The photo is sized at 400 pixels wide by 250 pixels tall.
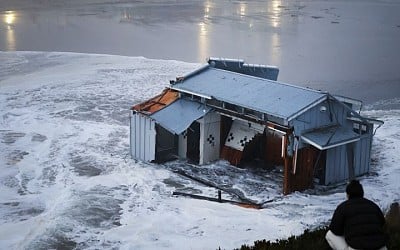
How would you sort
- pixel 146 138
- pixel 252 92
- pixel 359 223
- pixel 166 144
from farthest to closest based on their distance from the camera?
1. pixel 166 144
2. pixel 146 138
3. pixel 252 92
4. pixel 359 223

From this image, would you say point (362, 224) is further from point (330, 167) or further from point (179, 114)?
point (179, 114)

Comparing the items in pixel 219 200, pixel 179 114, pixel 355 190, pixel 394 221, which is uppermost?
pixel 355 190

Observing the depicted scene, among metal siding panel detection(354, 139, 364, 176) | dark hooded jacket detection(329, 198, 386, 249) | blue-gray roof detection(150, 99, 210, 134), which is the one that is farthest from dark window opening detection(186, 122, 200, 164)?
dark hooded jacket detection(329, 198, 386, 249)

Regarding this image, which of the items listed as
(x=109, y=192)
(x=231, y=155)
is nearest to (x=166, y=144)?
(x=231, y=155)

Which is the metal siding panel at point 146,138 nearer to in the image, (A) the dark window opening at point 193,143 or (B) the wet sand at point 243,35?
(A) the dark window opening at point 193,143

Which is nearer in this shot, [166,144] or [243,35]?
[166,144]

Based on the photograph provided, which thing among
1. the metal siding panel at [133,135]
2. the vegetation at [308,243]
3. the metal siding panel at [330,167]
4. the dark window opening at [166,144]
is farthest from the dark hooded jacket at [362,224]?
the metal siding panel at [133,135]
